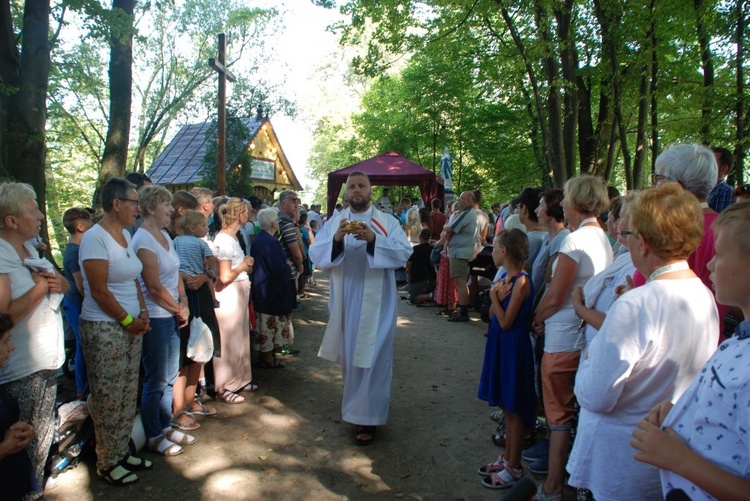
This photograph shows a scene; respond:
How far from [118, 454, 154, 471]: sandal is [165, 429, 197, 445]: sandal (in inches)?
13.0

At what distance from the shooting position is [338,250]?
170 inches

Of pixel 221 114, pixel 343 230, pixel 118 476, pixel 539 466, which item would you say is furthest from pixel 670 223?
pixel 221 114

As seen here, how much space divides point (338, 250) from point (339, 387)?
181 centimetres

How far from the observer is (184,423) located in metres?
4.25

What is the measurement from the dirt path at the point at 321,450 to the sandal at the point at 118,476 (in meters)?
0.04

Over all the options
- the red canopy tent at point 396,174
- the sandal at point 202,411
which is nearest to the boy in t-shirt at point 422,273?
the red canopy tent at point 396,174

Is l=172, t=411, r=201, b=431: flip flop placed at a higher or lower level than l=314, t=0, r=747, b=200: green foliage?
lower

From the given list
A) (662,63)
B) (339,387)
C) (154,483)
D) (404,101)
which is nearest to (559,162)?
(662,63)

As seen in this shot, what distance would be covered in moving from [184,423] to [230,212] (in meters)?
1.93

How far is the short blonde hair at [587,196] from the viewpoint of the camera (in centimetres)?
322

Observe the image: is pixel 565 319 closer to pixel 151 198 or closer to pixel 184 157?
pixel 151 198

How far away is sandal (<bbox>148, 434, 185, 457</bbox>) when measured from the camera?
3801mm

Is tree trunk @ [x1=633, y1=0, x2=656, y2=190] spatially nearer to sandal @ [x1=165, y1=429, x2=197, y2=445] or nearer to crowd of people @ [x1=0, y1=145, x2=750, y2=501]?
crowd of people @ [x1=0, y1=145, x2=750, y2=501]

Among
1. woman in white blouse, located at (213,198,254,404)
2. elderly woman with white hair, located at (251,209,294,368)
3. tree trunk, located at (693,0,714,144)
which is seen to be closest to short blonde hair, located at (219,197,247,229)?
woman in white blouse, located at (213,198,254,404)
